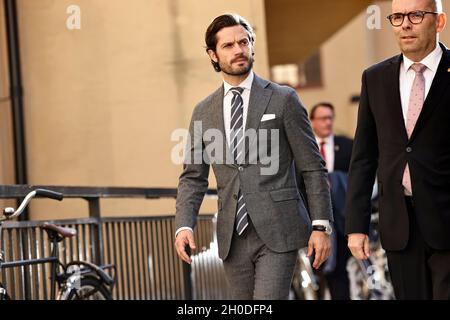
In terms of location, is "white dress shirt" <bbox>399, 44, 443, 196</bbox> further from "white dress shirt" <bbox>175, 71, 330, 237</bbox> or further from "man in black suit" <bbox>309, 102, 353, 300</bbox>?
"man in black suit" <bbox>309, 102, 353, 300</bbox>

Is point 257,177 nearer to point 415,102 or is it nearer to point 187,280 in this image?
point 415,102

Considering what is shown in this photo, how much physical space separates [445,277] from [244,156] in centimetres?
122

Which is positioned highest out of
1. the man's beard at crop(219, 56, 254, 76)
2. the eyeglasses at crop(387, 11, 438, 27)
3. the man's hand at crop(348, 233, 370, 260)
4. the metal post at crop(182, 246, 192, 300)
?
the eyeglasses at crop(387, 11, 438, 27)

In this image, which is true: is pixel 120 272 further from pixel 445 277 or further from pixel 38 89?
pixel 38 89

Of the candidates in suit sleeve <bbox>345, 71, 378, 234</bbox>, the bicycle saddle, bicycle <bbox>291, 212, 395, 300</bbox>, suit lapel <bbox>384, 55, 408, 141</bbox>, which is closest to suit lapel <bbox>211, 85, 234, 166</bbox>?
suit sleeve <bbox>345, 71, 378, 234</bbox>

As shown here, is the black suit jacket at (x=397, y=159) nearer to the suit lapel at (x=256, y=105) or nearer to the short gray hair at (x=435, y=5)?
the short gray hair at (x=435, y=5)

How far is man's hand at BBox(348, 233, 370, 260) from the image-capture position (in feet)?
15.8

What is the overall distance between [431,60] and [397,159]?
0.45m

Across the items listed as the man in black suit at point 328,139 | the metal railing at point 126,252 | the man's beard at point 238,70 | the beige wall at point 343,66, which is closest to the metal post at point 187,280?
the metal railing at point 126,252

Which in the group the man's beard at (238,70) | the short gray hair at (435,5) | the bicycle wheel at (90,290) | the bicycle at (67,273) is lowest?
the bicycle wheel at (90,290)

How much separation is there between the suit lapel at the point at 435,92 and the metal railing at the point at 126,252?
2368 mm

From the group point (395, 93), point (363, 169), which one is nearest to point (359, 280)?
point (363, 169)

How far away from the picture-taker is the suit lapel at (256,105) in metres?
5.26
